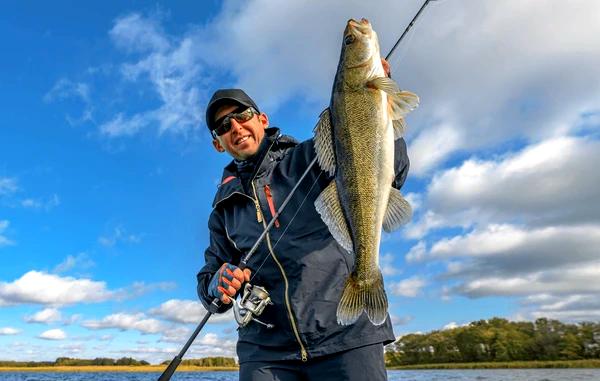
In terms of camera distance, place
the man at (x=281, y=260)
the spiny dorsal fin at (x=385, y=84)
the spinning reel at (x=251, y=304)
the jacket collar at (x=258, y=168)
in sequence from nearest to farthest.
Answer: the spiny dorsal fin at (x=385, y=84)
the man at (x=281, y=260)
the spinning reel at (x=251, y=304)
the jacket collar at (x=258, y=168)

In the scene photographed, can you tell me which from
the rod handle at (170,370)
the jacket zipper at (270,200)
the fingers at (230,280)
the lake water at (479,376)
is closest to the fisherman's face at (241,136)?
the jacket zipper at (270,200)

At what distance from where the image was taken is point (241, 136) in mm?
4730

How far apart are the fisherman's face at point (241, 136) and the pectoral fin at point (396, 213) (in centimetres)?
163

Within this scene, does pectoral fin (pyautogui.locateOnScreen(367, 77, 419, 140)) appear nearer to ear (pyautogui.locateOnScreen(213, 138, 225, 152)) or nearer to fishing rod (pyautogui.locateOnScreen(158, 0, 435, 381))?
fishing rod (pyautogui.locateOnScreen(158, 0, 435, 381))

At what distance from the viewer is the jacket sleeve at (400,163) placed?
3790mm

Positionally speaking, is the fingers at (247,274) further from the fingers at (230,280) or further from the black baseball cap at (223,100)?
the black baseball cap at (223,100)

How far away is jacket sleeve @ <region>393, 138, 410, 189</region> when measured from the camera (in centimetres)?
379

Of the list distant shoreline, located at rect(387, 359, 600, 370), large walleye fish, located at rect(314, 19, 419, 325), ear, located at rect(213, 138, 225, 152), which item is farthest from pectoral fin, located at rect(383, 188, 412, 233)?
distant shoreline, located at rect(387, 359, 600, 370)

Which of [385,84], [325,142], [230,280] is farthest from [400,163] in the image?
[230,280]

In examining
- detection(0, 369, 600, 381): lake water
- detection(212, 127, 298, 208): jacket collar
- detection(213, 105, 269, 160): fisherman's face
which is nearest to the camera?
detection(212, 127, 298, 208): jacket collar

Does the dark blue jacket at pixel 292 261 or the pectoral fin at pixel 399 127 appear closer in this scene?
the pectoral fin at pixel 399 127

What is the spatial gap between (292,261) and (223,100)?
1834 millimetres

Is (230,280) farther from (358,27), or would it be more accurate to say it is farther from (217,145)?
(358,27)

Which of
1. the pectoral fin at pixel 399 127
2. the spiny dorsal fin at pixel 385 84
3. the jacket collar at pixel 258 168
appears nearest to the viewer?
the spiny dorsal fin at pixel 385 84
